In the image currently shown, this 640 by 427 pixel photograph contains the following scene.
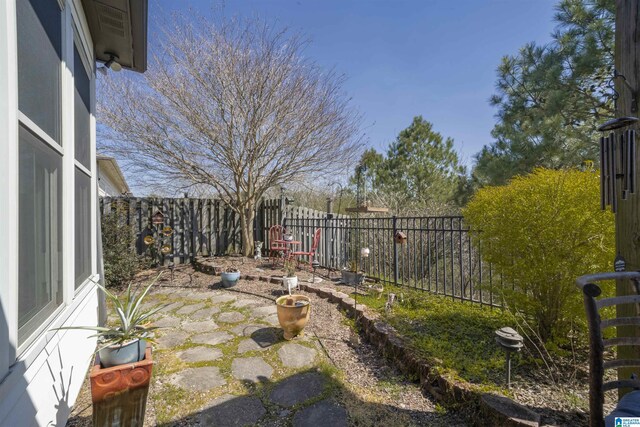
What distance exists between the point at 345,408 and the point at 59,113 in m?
2.72

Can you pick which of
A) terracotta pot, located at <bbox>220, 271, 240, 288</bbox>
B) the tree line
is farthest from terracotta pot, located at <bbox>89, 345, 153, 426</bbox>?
the tree line

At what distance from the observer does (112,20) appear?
2533mm

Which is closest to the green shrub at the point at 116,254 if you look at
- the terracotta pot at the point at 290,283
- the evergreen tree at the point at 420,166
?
the terracotta pot at the point at 290,283

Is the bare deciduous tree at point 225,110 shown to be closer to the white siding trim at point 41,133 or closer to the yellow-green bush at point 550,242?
the white siding trim at point 41,133

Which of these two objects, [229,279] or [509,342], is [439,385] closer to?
[509,342]

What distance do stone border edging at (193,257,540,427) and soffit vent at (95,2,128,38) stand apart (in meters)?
3.77

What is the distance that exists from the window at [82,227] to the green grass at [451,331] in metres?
2.91

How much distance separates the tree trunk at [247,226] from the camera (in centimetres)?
675

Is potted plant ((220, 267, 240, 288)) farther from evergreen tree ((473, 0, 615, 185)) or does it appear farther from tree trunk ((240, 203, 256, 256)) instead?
evergreen tree ((473, 0, 615, 185))

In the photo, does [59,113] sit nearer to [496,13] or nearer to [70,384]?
[70,384]

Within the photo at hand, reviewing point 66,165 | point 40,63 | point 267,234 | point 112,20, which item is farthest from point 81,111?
point 267,234

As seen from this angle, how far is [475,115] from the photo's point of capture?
7176mm

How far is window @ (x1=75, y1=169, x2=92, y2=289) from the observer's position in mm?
2266

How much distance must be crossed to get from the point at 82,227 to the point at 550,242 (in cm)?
→ 400
